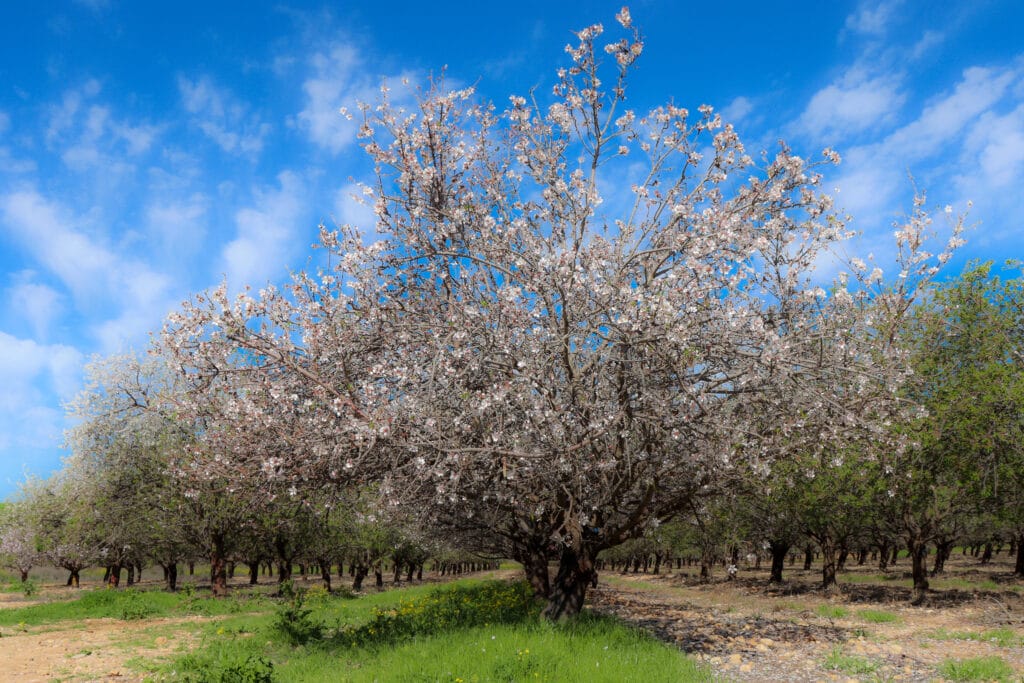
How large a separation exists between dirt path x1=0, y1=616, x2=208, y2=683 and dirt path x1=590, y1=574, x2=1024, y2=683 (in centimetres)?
A: 1304

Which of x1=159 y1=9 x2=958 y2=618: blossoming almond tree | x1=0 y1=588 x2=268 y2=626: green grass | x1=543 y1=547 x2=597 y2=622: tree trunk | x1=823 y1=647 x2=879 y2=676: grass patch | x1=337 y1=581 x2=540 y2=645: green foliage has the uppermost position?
x1=159 y1=9 x2=958 y2=618: blossoming almond tree

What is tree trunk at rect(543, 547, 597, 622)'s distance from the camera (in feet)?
47.7

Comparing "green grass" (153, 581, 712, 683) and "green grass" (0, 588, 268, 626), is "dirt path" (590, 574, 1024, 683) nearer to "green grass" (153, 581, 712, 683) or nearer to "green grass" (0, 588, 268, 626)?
"green grass" (153, 581, 712, 683)

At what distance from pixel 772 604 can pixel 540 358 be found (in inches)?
1002

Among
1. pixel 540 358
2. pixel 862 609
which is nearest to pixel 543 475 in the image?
pixel 540 358

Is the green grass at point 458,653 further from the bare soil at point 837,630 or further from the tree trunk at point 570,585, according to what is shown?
the bare soil at point 837,630

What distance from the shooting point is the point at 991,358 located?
2312 centimetres

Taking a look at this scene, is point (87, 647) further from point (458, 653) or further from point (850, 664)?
point (850, 664)

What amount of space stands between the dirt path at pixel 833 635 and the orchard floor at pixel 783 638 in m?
0.03

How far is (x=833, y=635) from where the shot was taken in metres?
17.9

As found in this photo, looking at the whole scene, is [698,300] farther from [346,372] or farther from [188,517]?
[188,517]

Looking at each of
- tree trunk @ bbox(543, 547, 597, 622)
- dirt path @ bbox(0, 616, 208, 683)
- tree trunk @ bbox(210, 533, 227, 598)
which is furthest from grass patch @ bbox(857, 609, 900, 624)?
tree trunk @ bbox(210, 533, 227, 598)

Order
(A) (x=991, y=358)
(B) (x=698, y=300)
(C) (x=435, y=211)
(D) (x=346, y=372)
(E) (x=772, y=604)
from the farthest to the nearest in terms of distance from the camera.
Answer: (E) (x=772, y=604) → (A) (x=991, y=358) → (C) (x=435, y=211) → (D) (x=346, y=372) → (B) (x=698, y=300)

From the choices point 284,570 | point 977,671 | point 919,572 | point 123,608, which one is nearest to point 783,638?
point 977,671
